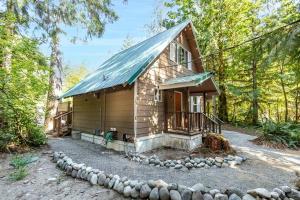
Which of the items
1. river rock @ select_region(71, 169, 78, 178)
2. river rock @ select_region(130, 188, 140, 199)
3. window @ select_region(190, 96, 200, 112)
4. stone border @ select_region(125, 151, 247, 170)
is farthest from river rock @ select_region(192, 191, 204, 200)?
window @ select_region(190, 96, 200, 112)

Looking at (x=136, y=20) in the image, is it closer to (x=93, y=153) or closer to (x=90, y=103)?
(x=90, y=103)

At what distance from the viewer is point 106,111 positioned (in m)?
9.62

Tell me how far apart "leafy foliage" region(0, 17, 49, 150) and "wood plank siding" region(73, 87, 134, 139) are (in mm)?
2602

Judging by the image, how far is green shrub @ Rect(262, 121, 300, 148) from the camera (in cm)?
968

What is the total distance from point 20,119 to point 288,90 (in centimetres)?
2046

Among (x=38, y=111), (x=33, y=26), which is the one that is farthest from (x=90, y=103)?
(x=33, y=26)

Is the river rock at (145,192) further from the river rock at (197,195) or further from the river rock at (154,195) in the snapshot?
the river rock at (197,195)

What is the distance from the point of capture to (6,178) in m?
5.56

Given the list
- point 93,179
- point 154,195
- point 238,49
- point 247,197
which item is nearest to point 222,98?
point 238,49

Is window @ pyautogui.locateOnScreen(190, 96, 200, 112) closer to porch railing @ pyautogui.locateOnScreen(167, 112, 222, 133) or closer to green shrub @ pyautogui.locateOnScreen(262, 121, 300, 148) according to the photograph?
porch railing @ pyautogui.locateOnScreen(167, 112, 222, 133)

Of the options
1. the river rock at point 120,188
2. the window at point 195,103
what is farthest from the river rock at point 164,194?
the window at point 195,103

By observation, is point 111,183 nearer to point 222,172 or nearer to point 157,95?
point 222,172

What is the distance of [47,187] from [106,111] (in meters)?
4.95

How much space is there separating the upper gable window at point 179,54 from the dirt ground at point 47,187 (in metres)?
7.56
